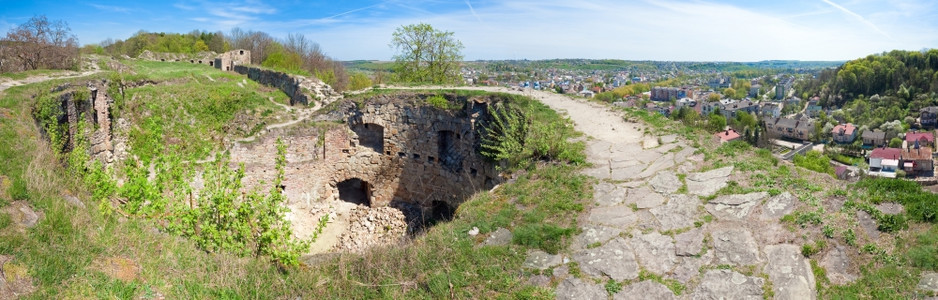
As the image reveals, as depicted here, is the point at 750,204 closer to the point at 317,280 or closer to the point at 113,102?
the point at 317,280

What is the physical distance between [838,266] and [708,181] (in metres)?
2.45

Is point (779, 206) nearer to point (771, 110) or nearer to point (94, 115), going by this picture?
point (94, 115)

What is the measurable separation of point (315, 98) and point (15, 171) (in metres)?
11.2

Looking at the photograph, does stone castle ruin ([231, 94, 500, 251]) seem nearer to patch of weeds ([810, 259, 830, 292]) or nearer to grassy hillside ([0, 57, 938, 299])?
grassy hillside ([0, 57, 938, 299])

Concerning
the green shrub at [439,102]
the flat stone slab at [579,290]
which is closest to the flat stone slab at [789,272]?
the flat stone slab at [579,290]

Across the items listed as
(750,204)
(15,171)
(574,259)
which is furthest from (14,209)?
(750,204)

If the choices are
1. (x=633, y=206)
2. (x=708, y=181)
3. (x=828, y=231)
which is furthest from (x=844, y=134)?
(x=828, y=231)

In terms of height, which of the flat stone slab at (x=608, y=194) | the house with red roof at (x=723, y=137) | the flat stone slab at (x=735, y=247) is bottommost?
the flat stone slab at (x=735, y=247)

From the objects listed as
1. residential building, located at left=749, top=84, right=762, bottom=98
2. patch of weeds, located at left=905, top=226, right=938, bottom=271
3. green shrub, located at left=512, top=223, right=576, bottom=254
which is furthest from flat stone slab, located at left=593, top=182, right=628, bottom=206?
residential building, located at left=749, top=84, right=762, bottom=98

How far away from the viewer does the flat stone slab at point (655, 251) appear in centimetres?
486

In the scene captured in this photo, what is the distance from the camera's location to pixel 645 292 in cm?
450

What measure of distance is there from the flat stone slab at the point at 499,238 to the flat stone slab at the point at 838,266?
9.88 feet

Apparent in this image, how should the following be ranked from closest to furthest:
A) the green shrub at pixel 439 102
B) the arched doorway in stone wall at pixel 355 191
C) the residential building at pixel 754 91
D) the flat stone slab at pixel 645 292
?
the flat stone slab at pixel 645 292
the green shrub at pixel 439 102
the arched doorway in stone wall at pixel 355 191
the residential building at pixel 754 91

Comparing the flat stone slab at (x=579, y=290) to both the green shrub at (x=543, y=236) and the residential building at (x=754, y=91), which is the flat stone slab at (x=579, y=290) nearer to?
the green shrub at (x=543, y=236)
